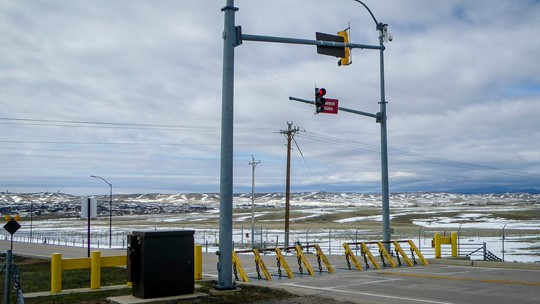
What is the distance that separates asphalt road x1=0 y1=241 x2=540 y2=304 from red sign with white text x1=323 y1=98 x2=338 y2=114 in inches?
224

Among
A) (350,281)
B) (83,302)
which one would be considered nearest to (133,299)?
(83,302)

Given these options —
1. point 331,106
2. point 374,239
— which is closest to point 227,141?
point 331,106

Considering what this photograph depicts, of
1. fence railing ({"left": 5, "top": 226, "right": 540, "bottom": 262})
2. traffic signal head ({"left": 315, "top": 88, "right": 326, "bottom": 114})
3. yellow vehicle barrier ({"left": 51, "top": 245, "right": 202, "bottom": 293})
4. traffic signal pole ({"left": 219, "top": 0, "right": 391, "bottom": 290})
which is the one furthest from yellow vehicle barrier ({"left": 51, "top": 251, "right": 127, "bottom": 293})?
fence railing ({"left": 5, "top": 226, "right": 540, "bottom": 262})

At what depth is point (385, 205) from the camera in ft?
71.8

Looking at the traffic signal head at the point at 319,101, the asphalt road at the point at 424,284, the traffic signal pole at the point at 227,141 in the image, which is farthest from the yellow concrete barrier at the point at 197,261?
the traffic signal head at the point at 319,101

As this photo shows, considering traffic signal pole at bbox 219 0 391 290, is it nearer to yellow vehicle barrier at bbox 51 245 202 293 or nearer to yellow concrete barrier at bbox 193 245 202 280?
yellow vehicle barrier at bbox 51 245 202 293

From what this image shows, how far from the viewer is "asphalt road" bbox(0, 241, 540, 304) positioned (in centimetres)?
1180

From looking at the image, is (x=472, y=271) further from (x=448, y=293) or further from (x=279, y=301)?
(x=279, y=301)

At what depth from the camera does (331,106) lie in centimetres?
2030

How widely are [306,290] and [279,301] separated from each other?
7.88 feet

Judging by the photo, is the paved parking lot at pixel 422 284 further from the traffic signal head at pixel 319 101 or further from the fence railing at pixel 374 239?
the fence railing at pixel 374 239

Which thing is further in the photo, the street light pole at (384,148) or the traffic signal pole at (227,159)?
the street light pole at (384,148)

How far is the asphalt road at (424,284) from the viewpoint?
38.7 ft

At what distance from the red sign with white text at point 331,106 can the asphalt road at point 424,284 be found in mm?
5701
